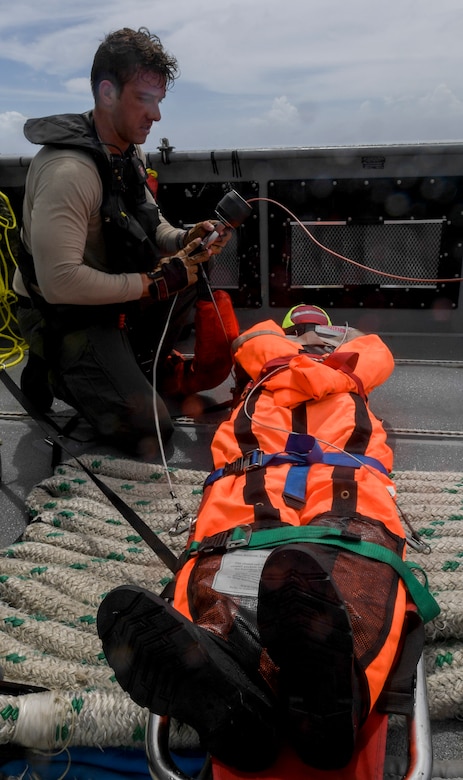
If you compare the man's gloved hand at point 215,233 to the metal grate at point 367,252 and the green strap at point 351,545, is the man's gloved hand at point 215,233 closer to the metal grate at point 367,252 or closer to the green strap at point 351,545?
the metal grate at point 367,252

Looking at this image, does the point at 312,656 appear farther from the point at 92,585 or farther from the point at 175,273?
the point at 175,273

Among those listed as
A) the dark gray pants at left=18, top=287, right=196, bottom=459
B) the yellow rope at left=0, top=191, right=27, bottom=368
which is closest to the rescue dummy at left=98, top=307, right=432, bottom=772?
the dark gray pants at left=18, top=287, right=196, bottom=459

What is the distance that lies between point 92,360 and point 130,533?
0.84 meters

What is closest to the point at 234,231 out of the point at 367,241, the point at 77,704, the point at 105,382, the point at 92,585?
the point at 367,241

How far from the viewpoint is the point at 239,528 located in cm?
154

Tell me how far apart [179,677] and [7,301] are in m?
3.47

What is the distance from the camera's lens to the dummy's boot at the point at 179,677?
1.04 metres

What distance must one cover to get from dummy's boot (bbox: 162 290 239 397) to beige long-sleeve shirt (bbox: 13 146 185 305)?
41 cm

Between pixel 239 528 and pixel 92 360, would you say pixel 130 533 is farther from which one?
pixel 92 360

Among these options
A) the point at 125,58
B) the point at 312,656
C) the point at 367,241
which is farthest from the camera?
the point at 367,241

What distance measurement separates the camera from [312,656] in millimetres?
1018

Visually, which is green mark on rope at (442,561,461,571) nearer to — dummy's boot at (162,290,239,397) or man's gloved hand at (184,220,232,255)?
dummy's boot at (162,290,239,397)

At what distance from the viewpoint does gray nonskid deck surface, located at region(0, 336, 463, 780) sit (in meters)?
2.59

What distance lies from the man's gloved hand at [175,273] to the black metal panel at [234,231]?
137 centimetres
